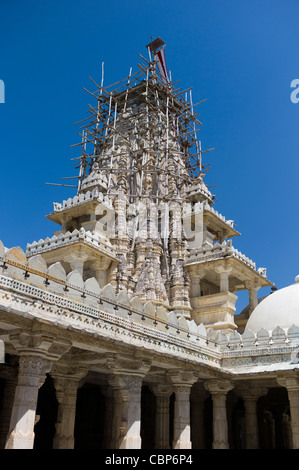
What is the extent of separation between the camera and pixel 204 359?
18.4m

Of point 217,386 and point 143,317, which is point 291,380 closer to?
point 217,386

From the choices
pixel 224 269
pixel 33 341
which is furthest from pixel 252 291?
pixel 33 341

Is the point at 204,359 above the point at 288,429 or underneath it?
above

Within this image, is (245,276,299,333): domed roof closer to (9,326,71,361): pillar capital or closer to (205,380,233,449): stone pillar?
(205,380,233,449): stone pillar

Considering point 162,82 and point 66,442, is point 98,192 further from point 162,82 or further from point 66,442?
point 66,442

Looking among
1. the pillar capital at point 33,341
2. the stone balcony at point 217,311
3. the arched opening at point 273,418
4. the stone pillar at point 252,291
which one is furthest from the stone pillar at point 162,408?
the stone pillar at point 252,291

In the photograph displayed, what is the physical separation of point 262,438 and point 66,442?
1474 centimetres

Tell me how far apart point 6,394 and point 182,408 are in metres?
6.64

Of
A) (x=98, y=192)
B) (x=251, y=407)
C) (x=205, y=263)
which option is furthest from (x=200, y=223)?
(x=251, y=407)

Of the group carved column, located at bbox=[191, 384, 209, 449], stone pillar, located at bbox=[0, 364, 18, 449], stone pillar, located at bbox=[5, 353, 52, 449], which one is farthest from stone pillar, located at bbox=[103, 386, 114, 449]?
stone pillar, located at bbox=[5, 353, 52, 449]

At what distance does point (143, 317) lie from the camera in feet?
51.3

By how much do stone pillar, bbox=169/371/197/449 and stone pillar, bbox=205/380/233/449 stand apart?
2630 mm

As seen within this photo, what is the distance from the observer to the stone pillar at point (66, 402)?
585 inches

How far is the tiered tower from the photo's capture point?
2848cm
